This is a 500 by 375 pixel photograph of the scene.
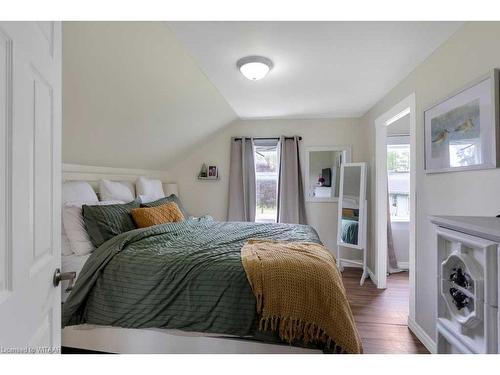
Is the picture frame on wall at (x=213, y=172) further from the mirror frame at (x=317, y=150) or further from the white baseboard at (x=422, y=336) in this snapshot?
the white baseboard at (x=422, y=336)

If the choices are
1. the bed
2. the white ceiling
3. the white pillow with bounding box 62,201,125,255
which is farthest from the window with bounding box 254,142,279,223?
the white pillow with bounding box 62,201,125,255

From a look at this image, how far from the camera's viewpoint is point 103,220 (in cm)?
217

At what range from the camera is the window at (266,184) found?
4289 millimetres

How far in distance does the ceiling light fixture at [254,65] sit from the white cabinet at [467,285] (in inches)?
64.9

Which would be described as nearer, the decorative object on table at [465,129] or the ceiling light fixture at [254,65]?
the decorative object on table at [465,129]

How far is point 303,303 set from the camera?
1553mm

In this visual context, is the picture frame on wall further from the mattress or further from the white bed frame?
the white bed frame

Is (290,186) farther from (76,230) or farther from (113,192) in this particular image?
(76,230)

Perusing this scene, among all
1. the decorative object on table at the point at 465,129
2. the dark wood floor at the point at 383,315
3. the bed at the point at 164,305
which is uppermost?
the decorative object on table at the point at 465,129

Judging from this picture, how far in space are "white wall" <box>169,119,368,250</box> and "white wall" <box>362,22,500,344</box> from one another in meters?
1.43

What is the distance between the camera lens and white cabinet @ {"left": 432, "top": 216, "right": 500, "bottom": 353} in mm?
800

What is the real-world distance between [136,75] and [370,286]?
3384mm

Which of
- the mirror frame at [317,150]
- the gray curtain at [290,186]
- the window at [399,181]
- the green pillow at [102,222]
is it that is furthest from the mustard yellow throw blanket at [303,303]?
the window at [399,181]

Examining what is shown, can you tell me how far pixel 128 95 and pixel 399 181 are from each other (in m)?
3.97
